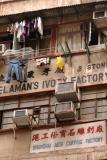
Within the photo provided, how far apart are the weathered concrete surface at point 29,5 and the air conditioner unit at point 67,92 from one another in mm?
2913

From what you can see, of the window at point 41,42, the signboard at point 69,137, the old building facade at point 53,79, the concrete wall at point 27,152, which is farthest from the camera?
the window at point 41,42

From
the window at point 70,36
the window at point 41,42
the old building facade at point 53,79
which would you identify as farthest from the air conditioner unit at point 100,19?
the window at point 41,42

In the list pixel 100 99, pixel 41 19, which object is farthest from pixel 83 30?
pixel 100 99

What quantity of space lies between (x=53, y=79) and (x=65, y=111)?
1.55 m

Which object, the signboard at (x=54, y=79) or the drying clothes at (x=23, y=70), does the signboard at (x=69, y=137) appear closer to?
the signboard at (x=54, y=79)

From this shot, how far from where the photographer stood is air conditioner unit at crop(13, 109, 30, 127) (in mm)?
14164

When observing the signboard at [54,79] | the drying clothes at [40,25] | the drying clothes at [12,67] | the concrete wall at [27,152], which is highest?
the drying clothes at [40,25]

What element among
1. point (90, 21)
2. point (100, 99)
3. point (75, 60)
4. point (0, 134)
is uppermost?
point (90, 21)

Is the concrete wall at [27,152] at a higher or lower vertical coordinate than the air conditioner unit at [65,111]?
lower

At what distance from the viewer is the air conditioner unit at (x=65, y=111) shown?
1380 centimetres

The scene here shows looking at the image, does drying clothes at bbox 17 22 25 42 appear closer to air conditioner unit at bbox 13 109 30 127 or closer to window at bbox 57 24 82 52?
window at bbox 57 24 82 52

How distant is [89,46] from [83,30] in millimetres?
863

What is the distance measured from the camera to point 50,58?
50.9ft

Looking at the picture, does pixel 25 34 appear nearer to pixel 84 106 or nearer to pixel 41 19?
pixel 41 19
